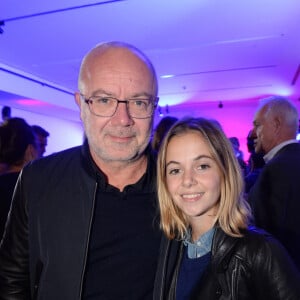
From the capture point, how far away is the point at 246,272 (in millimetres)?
1065

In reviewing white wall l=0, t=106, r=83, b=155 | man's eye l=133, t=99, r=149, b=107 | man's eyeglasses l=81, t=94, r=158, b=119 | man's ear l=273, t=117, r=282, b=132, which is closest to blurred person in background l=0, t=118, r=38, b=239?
man's eyeglasses l=81, t=94, r=158, b=119

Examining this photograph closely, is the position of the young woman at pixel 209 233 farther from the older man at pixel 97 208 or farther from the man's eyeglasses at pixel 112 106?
the man's eyeglasses at pixel 112 106

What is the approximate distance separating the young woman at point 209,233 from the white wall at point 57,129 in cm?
626

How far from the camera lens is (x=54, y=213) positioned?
121 cm

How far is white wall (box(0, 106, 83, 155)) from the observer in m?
7.29

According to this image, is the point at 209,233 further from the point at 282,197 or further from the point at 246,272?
the point at 282,197

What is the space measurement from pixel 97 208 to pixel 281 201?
1323 mm

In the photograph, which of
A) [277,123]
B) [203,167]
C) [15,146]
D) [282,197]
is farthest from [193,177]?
[277,123]

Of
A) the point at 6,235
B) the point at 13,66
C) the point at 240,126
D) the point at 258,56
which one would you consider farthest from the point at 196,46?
the point at 240,126

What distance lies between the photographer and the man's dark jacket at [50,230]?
45.1 inches

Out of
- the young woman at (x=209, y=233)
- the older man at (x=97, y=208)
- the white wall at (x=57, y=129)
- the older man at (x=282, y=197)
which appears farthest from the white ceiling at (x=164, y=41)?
the young woman at (x=209, y=233)

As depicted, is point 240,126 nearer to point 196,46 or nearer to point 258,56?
point 258,56

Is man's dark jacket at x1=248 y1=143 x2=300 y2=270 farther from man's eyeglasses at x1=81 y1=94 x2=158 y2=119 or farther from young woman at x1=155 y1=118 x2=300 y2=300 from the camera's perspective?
man's eyeglasses at x1=81 y1=94 x2=158 y2=119

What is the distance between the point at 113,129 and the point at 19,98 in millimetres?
5141
